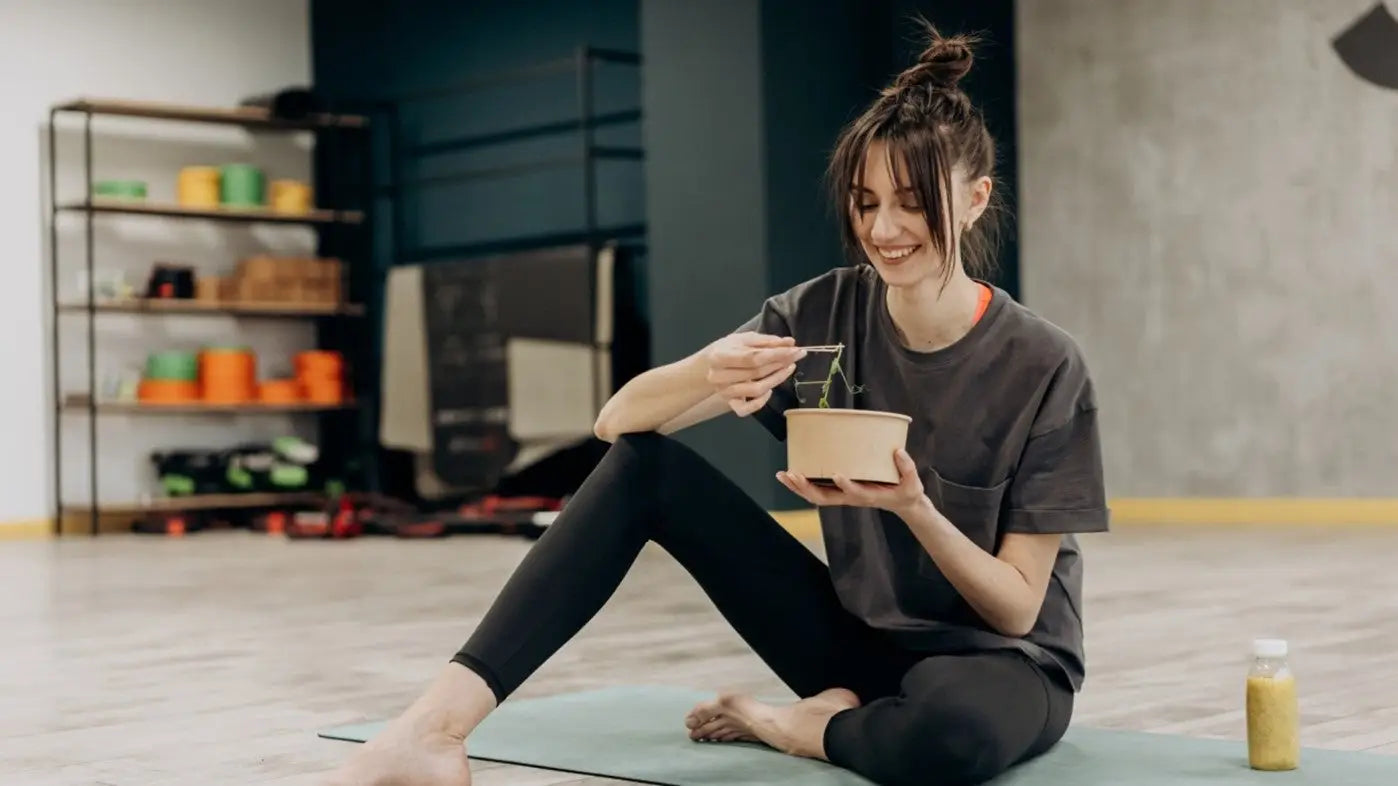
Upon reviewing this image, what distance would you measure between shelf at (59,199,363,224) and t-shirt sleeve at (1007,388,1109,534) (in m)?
6.67

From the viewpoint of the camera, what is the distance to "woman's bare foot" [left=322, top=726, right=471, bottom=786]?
188 centimetres

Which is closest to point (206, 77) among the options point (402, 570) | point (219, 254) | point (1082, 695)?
point (219, 254)

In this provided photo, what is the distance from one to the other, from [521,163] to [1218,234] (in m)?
2.96

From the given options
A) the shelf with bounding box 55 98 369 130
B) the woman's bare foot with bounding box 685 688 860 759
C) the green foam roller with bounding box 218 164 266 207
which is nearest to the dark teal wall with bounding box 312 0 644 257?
the shelf with bounding box 55 98 369 130

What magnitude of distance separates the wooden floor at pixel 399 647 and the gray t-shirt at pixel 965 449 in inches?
16.3

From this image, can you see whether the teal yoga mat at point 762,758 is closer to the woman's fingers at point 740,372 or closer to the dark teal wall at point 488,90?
the woman's fingers at point 740,372

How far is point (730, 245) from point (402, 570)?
2.02 m

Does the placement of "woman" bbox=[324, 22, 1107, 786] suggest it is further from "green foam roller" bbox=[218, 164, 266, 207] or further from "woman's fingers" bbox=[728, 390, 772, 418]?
"green foam roller" bbox=[218, 164, 266, 207]

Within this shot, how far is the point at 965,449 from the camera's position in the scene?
1965 millimetres

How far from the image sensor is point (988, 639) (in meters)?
1.97

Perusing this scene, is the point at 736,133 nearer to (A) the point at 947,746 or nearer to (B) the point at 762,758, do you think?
(B) the point at 762,758

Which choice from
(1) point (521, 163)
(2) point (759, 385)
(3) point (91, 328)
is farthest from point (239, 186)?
(2) point (759, 385)

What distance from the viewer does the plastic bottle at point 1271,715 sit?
77.8 inches

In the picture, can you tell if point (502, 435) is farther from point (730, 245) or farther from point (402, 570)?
point (402, 570)
